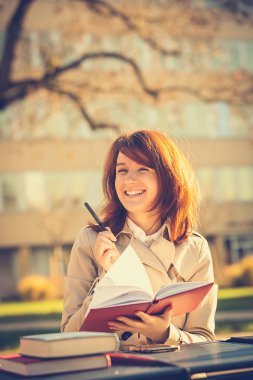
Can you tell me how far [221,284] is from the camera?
32594 mm

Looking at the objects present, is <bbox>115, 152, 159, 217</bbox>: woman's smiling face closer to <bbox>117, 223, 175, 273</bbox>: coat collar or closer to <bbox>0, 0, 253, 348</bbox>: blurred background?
<bbox>117, 223, 175, 273</bbox>: coat collar

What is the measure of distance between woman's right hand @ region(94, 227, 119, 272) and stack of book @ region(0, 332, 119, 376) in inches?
24.7

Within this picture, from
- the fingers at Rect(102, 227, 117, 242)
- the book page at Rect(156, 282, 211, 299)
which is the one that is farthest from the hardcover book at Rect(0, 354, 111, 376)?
the fingers at Rect(102, 227, 117, 242)

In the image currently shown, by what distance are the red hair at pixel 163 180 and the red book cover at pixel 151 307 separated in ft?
1.51

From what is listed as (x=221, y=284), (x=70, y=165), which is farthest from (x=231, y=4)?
(x=70, y=165)

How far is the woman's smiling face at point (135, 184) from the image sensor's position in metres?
3.13

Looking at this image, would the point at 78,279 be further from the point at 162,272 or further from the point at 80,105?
the point at 80,105

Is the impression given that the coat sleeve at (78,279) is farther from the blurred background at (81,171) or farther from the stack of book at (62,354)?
the blurred background at (81,171)

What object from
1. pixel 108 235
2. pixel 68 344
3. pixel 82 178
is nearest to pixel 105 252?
pixel 108 235

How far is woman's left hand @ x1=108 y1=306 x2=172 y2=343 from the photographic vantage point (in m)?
2.75

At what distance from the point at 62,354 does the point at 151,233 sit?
1088 mm

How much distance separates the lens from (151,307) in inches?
107

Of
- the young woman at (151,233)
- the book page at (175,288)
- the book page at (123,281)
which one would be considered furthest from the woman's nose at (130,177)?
the book page at (175,288)

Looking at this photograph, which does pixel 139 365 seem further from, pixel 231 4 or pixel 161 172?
pixel 231 4
